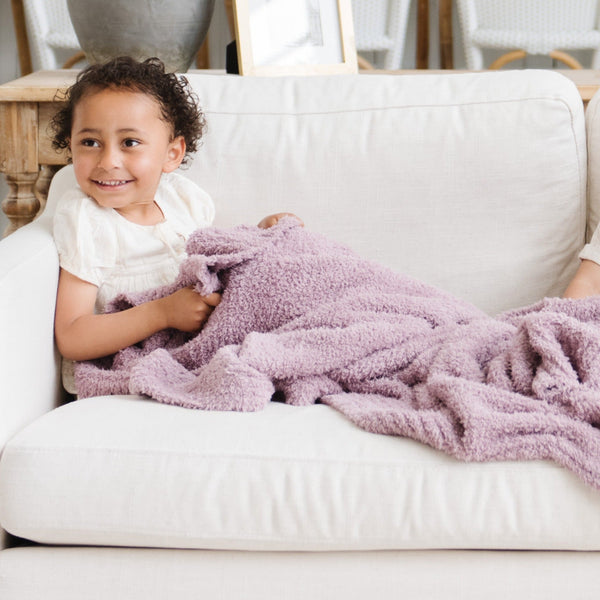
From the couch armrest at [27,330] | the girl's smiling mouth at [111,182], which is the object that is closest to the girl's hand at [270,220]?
the girl's smiling mouth at [111,182]

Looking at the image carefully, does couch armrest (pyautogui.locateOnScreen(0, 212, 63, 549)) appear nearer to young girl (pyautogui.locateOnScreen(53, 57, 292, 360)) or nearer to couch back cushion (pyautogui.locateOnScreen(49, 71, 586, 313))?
young girl (pyautogui.locateOnScreen(53, 57, 292, 360))

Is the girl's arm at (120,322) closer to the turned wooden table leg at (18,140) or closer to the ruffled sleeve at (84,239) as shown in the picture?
the ruffled sleeve at (84,239)

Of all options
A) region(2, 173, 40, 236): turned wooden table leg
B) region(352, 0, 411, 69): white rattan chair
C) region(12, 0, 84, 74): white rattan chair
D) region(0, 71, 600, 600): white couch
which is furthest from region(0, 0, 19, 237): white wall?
region(0, 71, 600, 600): white couch

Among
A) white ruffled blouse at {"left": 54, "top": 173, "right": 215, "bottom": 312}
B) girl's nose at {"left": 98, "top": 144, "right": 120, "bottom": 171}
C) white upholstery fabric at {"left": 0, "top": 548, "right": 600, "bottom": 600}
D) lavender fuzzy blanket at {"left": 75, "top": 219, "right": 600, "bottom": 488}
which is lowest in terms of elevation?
white upholstery fabric at {"left": 0, "top": 548, "right": 600, "bottom": 600}

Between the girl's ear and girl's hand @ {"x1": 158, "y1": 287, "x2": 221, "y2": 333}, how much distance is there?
0.97 ft

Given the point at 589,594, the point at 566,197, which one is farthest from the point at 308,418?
the point at 566,197

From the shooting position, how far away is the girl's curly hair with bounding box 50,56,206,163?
1.47m

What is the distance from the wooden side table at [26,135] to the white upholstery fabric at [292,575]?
3.30 ft

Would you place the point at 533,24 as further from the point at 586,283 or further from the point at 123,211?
the point at 123,211

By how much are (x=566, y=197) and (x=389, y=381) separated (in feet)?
1.89

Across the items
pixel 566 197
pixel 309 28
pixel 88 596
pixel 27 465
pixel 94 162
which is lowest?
pixel 88 596

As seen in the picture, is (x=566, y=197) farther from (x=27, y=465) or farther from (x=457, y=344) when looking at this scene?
(x=27, y=465)

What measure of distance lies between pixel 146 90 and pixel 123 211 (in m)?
0.21

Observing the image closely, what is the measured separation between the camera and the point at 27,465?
1.10 m
